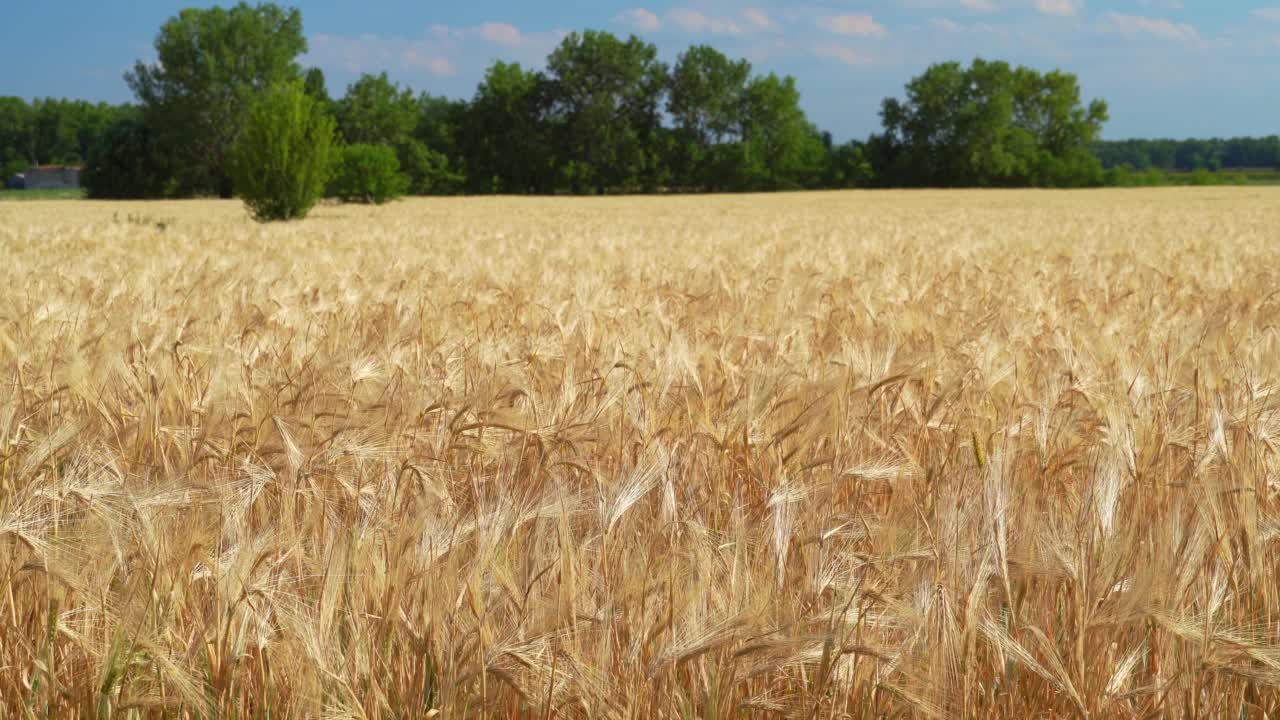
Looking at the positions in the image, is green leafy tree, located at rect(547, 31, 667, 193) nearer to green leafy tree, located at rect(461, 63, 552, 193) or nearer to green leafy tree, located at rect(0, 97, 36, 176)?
green leafy tree, located at rect(461, 63, 552, 193)

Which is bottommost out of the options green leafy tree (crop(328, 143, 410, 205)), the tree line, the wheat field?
the wheat field

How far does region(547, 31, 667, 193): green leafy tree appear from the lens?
191 feet

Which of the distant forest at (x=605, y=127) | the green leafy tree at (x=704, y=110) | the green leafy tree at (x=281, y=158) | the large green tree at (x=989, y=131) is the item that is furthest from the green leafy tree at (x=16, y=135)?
the green leafy tree at (x=281, y=158)

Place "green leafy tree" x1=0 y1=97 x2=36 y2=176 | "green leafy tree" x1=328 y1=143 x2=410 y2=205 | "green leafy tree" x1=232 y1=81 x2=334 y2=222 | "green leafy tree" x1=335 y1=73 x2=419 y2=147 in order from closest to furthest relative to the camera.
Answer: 1. "green leafy tree" x1=232 y1=81 x2=334 y2=222
2. "green leafy tree" x1=328 y1=143 x2=410 y2=205
3. "green leafy tree" x1=335 y1=73 x2=419 y2=147
4. "green leafy tree" x1=0 y1=97 x2=36 y2=176

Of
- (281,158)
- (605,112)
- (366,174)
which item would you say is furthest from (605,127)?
(281,158)

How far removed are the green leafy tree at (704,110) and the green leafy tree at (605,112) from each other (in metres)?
1.53

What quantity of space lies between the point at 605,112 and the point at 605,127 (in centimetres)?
151

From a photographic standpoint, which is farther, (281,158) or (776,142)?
(776,142)

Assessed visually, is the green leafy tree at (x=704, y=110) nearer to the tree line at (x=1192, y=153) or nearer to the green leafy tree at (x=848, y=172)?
the green leafy tree at (x=848, y=172)

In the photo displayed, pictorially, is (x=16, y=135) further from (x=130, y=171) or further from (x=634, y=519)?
(x=634, y=519)

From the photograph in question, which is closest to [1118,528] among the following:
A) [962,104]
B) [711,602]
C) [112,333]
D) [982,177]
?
[711,602]

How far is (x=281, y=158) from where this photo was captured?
59.0 ft

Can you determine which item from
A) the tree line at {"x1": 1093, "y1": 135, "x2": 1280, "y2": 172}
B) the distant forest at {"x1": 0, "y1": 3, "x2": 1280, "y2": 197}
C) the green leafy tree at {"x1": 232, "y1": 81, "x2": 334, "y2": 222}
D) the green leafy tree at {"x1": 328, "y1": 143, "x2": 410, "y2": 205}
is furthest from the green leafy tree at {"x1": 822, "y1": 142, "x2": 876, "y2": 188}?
the tree line at {"x1": 1093, "y1": 135, "x2": 1280, "y2": 172}

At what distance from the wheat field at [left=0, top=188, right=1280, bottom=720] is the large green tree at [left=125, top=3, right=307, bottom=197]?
57.8m
